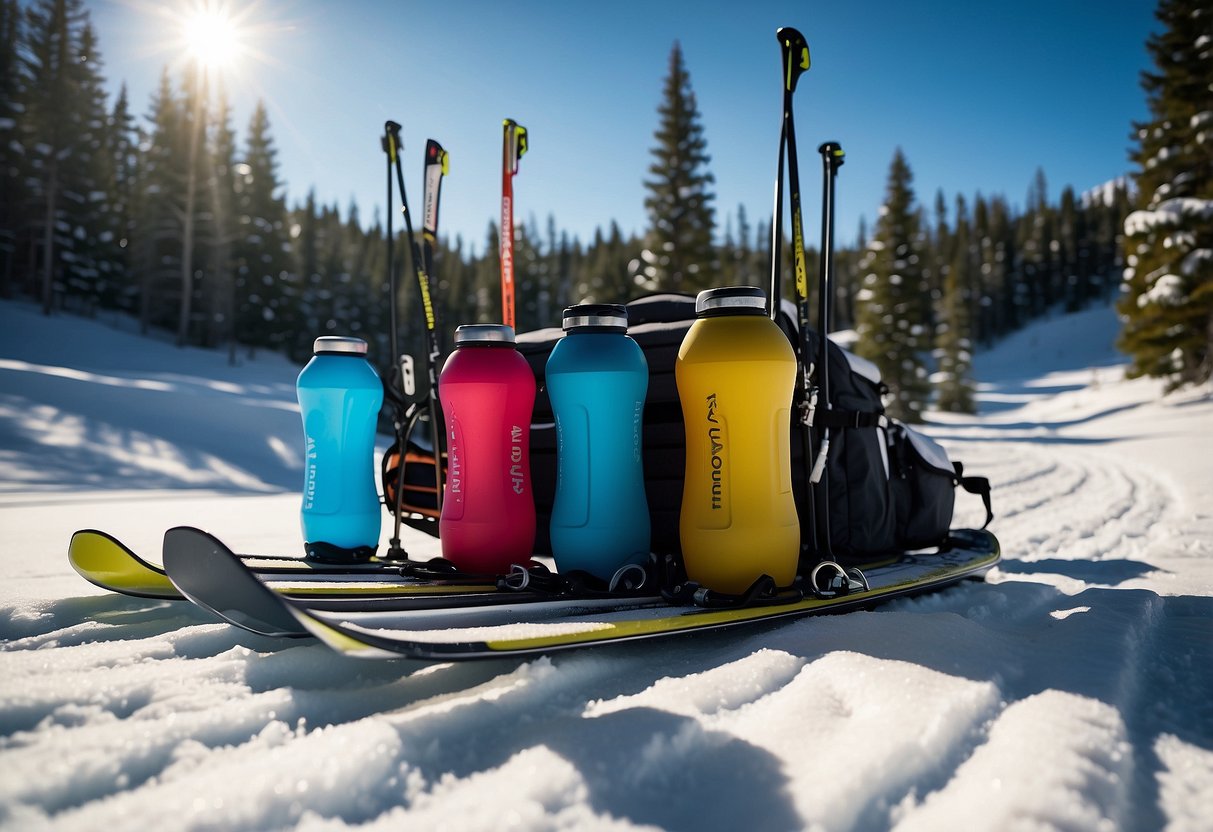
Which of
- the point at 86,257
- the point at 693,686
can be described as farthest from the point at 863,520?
the point at 86,257

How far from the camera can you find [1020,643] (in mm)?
1323

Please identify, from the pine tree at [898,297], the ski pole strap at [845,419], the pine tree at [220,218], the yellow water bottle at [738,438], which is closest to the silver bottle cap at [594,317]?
the yellow water bottle at [738,438]

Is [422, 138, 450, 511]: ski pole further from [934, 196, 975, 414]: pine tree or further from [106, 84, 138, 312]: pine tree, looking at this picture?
[106, 84, 138, 312]: pine tree

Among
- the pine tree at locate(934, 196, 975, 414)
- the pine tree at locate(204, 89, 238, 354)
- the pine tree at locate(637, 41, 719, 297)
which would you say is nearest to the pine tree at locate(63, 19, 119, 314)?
the pine tree at locate(204, 89, 238, 354)

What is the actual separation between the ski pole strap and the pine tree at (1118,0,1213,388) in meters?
16.3

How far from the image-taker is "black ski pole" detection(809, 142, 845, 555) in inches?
69.8

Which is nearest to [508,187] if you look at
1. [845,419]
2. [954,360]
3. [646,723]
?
[845,419]

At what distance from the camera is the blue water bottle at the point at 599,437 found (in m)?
1.65

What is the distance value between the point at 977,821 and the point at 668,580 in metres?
1.01

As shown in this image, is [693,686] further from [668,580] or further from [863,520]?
[863,520]

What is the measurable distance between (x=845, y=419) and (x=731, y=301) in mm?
Answer: 597

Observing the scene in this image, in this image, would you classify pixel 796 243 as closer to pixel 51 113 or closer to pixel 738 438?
pixel 738 438

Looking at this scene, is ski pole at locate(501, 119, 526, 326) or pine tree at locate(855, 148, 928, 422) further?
pine tree at locate(855, 148, 928, 422)

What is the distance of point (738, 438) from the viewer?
1.54 meters
